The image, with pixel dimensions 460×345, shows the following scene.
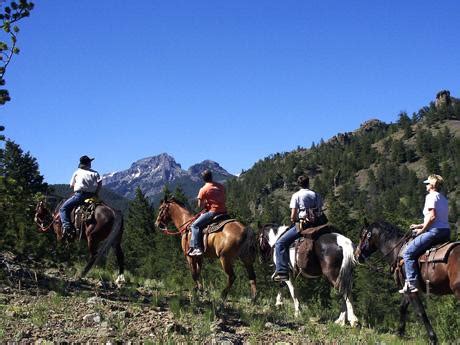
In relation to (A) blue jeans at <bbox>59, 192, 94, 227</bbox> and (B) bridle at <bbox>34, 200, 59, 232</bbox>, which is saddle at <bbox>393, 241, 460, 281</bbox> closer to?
(A) blue jeans at <bbox>59, 192, 94, 227</bbox>

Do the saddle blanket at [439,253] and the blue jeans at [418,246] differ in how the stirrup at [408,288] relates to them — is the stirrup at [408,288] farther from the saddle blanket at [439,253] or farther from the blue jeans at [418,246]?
the saddle blanket at [439,253]

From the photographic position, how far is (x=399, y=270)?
1016cm

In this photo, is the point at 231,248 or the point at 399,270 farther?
the point at 231,248

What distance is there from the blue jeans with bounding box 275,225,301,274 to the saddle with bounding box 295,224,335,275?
47 cm

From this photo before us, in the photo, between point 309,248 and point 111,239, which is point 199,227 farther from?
point 309,248

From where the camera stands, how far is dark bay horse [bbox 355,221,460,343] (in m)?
8.70

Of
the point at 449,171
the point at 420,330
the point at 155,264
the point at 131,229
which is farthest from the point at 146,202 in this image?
the point at 449,171

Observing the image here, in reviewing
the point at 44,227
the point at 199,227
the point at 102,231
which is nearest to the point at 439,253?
the point at 199,227

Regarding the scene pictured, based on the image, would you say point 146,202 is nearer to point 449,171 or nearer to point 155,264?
point 155,264

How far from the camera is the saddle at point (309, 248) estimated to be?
36.2 ft

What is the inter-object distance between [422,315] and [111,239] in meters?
7.54

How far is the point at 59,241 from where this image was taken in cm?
1351

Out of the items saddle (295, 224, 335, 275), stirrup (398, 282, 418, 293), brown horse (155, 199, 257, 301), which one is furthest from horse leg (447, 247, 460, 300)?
brown horse (155, 199, 257, 301)

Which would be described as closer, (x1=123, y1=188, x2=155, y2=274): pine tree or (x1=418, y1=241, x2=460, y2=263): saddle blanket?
(x1=418, y1=241, x2=460, y2=263): saddle blanket
